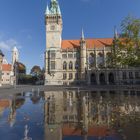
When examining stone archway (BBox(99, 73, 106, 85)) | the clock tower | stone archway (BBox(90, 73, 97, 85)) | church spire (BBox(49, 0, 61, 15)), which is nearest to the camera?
stone archway (BBox(99, 73, 106, 85))

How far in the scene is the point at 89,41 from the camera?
9788 cm

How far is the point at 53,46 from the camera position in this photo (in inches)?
3600

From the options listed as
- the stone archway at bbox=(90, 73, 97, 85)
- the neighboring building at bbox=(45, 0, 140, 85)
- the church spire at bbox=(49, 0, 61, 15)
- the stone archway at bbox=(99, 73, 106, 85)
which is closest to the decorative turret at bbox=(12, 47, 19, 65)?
the neighboring building at bbox=(45, 0, 140, 85)

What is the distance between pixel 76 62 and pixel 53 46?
1174 cm

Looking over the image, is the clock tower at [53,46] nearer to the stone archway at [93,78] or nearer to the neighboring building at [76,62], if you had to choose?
the neighboring building at [76,62]

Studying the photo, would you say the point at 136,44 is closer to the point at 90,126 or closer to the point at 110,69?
the point at 90,126

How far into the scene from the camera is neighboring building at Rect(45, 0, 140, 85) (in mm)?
84725

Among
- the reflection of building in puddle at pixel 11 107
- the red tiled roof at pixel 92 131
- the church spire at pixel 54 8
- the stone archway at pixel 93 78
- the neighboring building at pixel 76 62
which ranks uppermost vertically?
the church spire at pixel 54 8

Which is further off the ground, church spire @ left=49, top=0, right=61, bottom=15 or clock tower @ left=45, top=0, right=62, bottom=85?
church spire @ left=49, top=0, right=61, bottom=15

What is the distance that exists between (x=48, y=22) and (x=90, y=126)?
281 ft

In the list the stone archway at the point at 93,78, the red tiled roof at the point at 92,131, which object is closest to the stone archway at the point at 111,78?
the stone archway at the point at 93,78

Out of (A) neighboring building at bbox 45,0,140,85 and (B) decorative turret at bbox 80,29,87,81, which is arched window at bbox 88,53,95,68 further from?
(B) decorative turret at bbox 80,29,87,81

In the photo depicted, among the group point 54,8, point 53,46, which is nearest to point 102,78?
point 53,46

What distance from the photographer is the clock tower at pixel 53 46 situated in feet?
292
